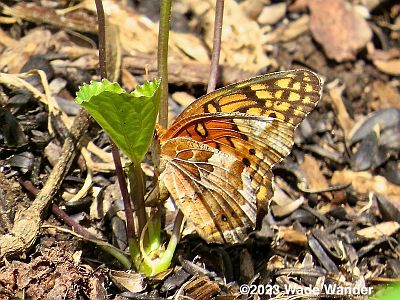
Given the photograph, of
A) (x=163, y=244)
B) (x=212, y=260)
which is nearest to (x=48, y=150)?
(x=163, y=244)

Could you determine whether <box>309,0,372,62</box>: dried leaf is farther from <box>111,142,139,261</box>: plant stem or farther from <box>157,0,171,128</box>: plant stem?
<box>111,142,139,261</box>: plant stem

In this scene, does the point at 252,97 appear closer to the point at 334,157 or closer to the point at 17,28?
the point at 334,157

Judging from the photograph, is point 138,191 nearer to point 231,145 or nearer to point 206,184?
point 206,184

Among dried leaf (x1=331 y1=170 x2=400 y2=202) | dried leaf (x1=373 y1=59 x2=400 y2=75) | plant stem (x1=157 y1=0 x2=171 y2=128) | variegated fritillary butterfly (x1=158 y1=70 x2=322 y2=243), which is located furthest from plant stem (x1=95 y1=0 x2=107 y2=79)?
dried leaf (x1=373 y1=59 x2=400 y2=75)

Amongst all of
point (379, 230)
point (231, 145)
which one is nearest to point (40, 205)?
point (231, 145)

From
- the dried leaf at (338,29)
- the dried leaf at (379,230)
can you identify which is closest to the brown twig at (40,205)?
the dried leaf at (379,230)

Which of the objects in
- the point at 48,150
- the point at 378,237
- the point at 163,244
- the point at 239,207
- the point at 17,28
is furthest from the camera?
the point at 17,28

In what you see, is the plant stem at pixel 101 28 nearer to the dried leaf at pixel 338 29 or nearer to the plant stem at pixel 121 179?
the plant stem at pixel 121 179
